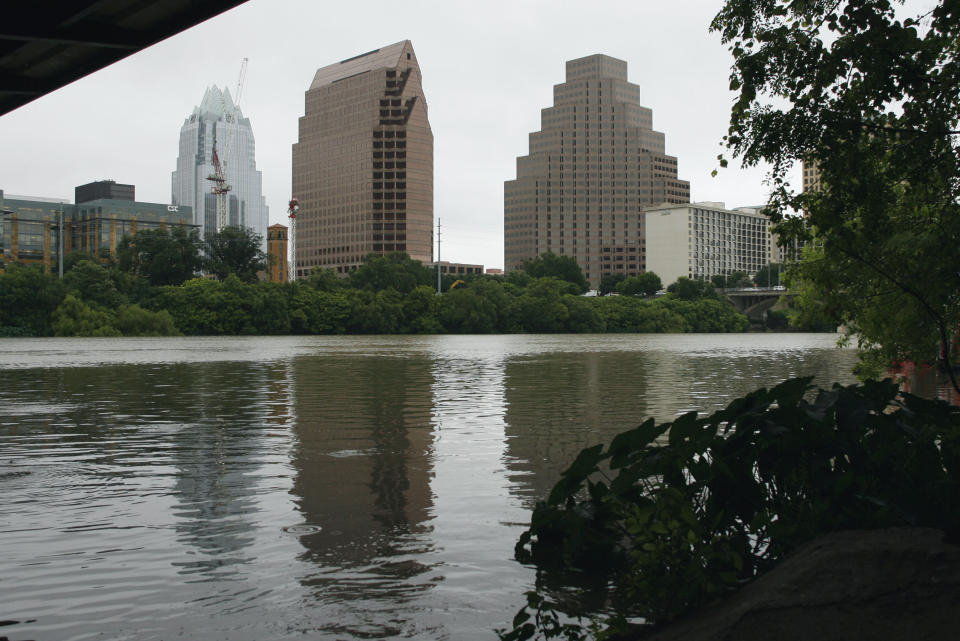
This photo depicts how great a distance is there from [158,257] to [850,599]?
12855 cm

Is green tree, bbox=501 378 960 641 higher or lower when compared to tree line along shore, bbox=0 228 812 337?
lower

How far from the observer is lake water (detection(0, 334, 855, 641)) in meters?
5.40

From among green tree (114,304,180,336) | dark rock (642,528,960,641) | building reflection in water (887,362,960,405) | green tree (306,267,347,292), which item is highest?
green tree (306,267,347,292)

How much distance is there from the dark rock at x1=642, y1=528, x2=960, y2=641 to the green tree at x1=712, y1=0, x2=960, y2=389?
466 cm

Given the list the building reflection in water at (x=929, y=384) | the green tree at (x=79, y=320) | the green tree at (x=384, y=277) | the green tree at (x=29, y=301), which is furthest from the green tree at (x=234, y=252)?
the building reflection in water at (x=929, y=384)

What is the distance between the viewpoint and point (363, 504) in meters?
8.48

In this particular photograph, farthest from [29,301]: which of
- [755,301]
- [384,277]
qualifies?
[755,301]

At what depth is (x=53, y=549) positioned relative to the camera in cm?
686

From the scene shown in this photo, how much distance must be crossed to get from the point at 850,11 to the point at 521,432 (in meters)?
8.15

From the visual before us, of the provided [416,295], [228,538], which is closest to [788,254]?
[228,538]

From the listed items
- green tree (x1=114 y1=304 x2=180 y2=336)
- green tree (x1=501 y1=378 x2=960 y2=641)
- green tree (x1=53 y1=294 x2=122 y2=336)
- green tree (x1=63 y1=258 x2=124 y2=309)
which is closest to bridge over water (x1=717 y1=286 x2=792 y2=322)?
green tree (x1=114 y1=304 x2=180 y2=336)

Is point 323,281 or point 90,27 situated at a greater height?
point 323,281

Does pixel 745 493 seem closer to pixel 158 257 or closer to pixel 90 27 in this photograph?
pixel 90 27

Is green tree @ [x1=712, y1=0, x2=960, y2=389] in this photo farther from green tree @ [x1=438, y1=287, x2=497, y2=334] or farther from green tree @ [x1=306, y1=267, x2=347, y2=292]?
green tree @ [x1=306, y1=267, x2=347, y2=292]
